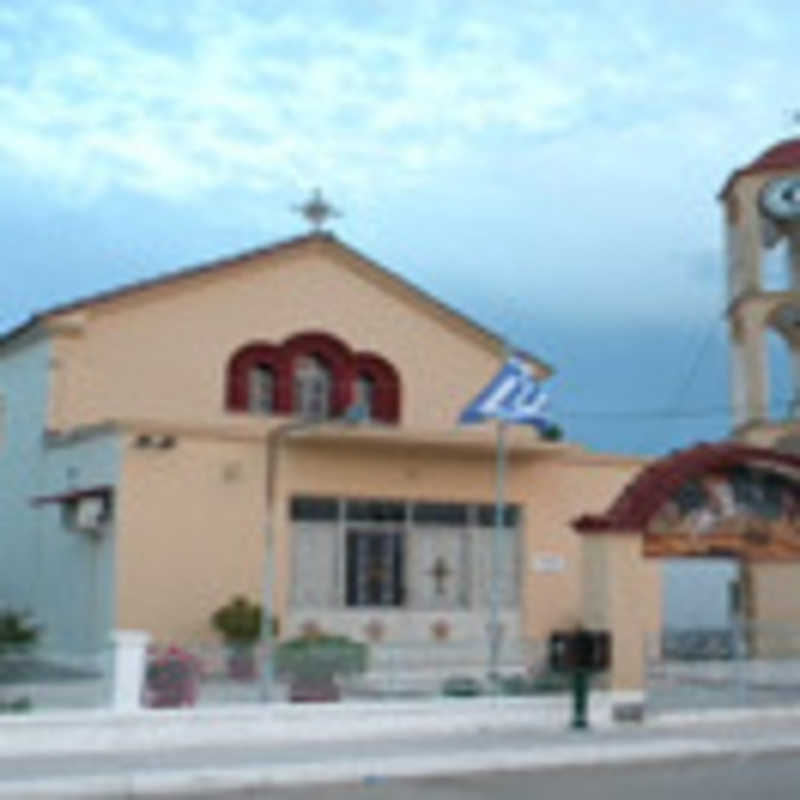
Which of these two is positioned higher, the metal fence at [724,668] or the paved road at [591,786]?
the metal fence at [724,668]

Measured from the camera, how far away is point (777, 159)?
1139 inches

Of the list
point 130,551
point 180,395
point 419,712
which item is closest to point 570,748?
point 419,712

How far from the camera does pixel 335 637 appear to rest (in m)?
22.1

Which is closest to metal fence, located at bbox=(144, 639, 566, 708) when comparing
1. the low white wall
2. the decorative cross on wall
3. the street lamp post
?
the low white wall

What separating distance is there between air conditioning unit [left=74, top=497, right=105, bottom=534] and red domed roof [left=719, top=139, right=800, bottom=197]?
1513cm

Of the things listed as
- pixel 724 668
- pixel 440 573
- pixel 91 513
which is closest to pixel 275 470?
pixel 91 513

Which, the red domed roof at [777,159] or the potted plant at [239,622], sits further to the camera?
the red domed roof at [777,159]

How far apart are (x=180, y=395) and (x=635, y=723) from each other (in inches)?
436

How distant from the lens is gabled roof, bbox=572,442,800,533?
1836cm

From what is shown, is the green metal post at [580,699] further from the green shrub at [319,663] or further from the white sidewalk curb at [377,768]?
the green shrub at [319,663]

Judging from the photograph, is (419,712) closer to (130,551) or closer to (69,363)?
(130,551)

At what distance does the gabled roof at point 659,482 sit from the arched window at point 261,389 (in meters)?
9.18

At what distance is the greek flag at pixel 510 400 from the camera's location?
744 inches

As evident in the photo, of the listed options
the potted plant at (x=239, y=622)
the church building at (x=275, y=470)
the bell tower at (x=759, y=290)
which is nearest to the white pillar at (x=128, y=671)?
the church building at (x=275, y=470)
